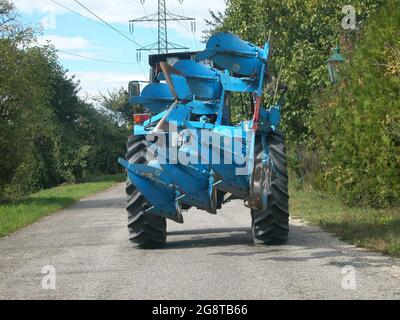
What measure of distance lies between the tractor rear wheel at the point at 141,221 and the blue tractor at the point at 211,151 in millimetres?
16

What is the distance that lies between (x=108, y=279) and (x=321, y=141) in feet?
43.0

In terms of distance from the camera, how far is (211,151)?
412 inches

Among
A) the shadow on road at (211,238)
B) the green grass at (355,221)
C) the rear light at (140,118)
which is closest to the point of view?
the green grass at (355,221)

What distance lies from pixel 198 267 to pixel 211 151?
5.96 feet

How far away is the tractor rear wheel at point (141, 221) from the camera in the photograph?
11.6 metres

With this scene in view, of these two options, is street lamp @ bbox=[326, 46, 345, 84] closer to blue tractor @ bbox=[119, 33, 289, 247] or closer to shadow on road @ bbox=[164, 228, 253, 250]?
shadow on road @ bbox=[164, 228, 253, 250]

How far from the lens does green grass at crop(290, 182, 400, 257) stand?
442 inches

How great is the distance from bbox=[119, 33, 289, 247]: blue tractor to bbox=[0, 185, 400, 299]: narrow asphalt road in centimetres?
62

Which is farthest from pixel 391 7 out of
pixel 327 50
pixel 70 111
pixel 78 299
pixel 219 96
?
pixel 70 111
